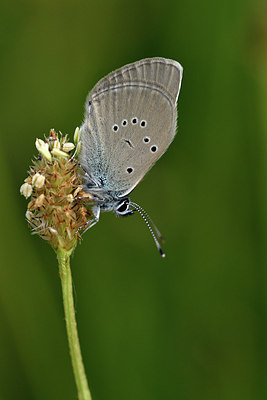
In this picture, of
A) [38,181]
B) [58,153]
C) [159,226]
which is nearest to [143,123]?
[58,153]

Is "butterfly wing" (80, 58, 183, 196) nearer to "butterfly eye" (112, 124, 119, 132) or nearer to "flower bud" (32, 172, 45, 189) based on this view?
"butterfly eye" (112, 124, 119, 132)

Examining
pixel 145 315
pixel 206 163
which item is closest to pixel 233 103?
pixel 206 163

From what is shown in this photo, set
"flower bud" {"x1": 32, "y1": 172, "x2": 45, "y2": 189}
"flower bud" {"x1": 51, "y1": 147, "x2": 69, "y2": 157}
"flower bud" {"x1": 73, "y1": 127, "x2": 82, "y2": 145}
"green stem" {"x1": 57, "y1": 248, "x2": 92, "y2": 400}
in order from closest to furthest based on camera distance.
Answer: "green stem" {"x1": 57, "y1": 248, "x2": 92, "y2": 400}
"flower bud" {"x1": 32, "y1": 172, "x2": 45, "y2": 189}
"flower bud" {"x1": 51, "y1": 147, "x2": 69, "y2": 157}
"flower bud" {"x1": 73, "y1": 127, "x2": 82, "y2": 145}

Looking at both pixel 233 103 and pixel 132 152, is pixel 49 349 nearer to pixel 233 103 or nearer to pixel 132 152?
pixel 132 152

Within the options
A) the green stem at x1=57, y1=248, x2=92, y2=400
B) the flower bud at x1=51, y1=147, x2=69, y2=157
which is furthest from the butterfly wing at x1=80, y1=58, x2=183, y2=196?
the green stem at x1=57, y1=248, x2=92, y2=400

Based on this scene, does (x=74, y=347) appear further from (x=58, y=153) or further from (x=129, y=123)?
(x=129, y=123)

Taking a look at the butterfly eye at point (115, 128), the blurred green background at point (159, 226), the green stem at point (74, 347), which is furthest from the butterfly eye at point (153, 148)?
the green stem at point (74, 347)

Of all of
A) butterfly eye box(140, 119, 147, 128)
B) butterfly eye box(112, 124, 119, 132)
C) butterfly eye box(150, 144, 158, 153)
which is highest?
butterfly eye box(112, 124, 119, 132)

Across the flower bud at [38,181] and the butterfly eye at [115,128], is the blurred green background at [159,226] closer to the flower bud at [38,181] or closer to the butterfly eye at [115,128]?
the butterfly eye at [115,128]
